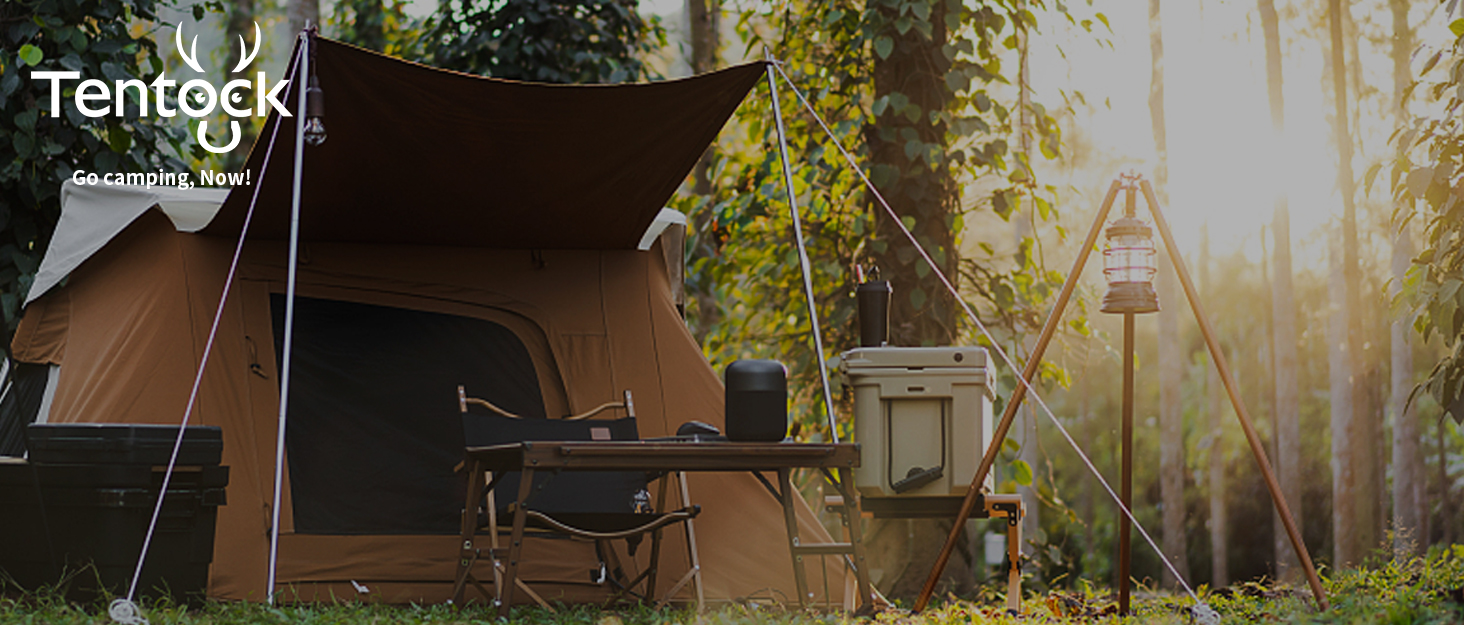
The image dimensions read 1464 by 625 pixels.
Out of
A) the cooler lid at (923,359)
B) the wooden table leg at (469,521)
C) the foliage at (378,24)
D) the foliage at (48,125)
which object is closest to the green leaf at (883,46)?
the cooler lid at (923,359)

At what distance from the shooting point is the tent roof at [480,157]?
3152mm

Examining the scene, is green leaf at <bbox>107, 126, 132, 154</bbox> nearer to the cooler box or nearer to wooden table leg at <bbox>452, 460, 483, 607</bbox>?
wooden table leg at <bbox>452, 460, 483, 607</bbox>

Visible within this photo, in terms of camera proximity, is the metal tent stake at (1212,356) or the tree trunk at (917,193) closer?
the metal tent stake at (1212,356)

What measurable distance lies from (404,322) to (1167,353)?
1071 cm

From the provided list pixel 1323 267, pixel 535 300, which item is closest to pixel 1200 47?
pixel 1323 267

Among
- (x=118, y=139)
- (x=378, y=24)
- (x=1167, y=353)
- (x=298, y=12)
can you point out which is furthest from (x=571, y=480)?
(x=1167, y=353)

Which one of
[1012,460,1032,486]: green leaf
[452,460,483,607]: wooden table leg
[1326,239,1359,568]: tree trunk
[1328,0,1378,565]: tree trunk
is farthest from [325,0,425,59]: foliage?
[1326,239,1359,568]: tree trunk

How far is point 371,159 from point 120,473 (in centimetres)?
105

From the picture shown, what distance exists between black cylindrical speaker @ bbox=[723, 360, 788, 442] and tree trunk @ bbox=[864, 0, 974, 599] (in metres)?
1.93

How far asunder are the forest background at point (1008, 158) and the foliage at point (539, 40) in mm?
19

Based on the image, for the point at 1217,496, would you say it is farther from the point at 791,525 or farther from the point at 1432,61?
the point at 791,525

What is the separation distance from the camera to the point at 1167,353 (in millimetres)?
13219

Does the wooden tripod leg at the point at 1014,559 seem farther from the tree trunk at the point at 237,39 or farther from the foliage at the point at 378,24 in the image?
the tree trunk at the point at 237,39

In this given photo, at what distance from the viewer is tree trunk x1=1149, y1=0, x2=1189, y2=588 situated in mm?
12148
